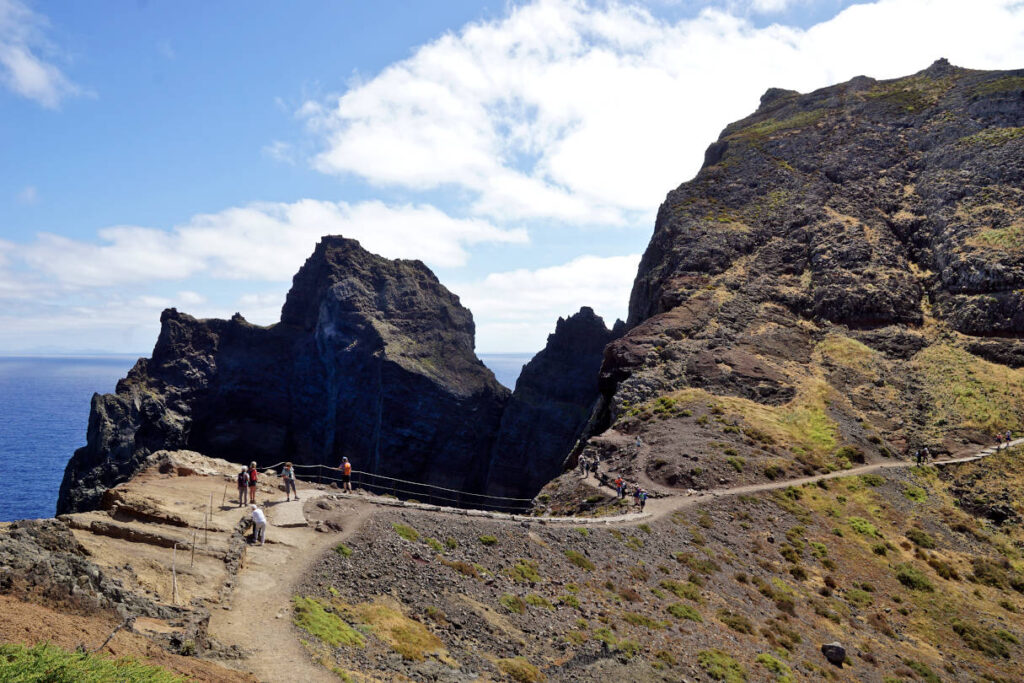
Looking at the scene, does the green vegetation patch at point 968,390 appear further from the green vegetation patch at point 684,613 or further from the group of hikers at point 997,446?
the green vegetation patch at point 684,613

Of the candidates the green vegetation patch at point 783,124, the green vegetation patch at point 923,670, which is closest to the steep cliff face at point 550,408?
the green vegetation patch at point 783,124

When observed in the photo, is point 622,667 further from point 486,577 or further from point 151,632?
point 151,632

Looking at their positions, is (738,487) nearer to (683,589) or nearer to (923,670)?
(683,589)

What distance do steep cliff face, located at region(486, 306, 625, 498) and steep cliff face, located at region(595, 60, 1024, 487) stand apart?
24365 mm

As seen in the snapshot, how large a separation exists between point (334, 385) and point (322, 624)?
397 ft

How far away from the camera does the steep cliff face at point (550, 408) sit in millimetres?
127375

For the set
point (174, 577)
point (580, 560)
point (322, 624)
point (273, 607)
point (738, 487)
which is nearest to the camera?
point (174, 577)

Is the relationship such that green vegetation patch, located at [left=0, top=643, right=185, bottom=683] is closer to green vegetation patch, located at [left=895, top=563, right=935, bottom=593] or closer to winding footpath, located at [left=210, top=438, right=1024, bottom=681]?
winding footpath, located at [left=210, top=438, right=1024, bottom=681]

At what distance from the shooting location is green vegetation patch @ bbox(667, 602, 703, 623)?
106 feet

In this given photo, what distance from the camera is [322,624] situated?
2044cm

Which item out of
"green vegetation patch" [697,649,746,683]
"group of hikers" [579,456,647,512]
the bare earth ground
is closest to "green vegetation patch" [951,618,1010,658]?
"green vegetation patch" [697,649,746,683]

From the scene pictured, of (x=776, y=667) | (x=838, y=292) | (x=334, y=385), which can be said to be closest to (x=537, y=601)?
(x=776, y=667)

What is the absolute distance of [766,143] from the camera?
124 m

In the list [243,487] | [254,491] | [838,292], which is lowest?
[254,491]
